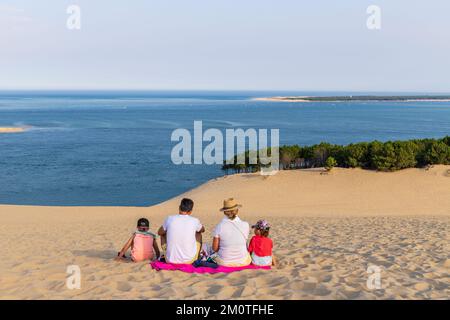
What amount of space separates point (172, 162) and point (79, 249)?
105 feet

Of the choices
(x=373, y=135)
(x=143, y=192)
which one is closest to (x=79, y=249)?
(x=143, y=192)

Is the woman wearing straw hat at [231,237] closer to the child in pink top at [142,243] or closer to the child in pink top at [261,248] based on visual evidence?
the child in pink top at [261,248]

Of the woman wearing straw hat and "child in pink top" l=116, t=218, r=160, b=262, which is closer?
the woman wearing straw hat

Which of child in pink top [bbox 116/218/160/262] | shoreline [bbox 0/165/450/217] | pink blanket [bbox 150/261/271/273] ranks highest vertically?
child in pink top [bbox 116/218/160/262]

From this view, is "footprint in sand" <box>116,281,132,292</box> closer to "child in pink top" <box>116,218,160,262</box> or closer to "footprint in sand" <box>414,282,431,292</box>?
"child in pink top" <box>116,218,160,262</box>

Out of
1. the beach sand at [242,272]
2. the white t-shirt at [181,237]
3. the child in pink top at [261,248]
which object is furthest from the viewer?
the child in pink top at [261,248]

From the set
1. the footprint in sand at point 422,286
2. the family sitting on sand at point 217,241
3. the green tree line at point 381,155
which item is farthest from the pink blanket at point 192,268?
the green tree line at point 381,155

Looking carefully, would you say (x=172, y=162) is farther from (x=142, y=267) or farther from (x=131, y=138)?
(x=142, y=267)

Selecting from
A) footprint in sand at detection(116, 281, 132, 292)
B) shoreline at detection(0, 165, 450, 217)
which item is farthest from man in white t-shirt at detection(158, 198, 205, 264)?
shoreline at detection(0, 165, 450, 217)

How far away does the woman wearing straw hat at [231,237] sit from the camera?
7.54 m

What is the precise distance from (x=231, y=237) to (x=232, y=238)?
2cm

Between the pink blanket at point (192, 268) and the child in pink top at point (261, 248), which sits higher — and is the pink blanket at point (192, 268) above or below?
below

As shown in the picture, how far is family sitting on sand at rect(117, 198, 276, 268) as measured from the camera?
7.59 m

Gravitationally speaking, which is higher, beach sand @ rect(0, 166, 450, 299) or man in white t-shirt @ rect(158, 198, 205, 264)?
man in white t-shirt @ rect(158, 198, 205, 264)
